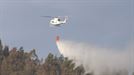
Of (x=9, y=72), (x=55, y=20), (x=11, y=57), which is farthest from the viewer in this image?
(x=11, y=57)

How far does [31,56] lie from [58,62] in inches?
339

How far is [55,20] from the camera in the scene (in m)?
90.0

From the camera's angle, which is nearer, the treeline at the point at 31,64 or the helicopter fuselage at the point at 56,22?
the helicopter fuselage at the point at 56,22

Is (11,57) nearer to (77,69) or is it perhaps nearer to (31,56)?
(31,56)

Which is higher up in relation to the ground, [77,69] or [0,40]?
[0,40]

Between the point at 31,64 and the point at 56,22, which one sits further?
the point at 31,64

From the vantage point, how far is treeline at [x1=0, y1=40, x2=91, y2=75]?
123250mm

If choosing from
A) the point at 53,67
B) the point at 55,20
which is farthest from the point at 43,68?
the point at 55,20

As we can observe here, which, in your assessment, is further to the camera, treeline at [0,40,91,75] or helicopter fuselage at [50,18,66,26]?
treeline at [0,40,91,75]

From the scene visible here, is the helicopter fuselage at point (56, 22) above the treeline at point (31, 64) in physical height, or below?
above

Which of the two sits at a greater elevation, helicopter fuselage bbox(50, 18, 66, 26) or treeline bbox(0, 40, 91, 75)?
helicopter fuselage bbox(50, 18, 66, 26)

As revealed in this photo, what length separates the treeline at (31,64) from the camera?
404 ft

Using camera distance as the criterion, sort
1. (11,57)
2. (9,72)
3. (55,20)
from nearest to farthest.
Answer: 1. (55,20)
2. (9,72)
3. (11,57)

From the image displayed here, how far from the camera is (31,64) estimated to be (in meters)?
128
